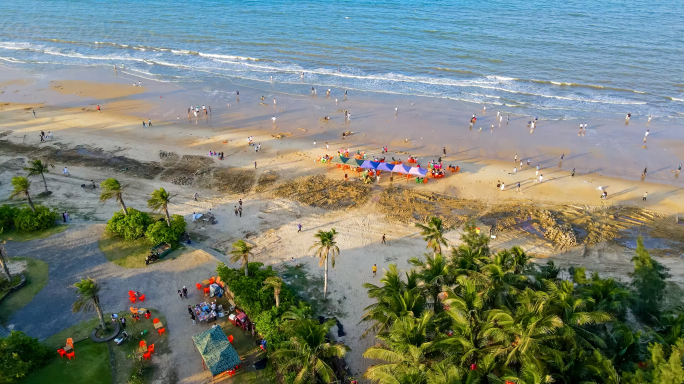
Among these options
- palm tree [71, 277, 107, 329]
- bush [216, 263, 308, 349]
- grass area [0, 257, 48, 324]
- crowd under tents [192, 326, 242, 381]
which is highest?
palm tree [71, 277, 107, 329]

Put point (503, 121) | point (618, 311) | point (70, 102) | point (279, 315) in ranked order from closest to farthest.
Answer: point (618, 311)
point (279, 315)
point (503, 121)
point (70, 102)

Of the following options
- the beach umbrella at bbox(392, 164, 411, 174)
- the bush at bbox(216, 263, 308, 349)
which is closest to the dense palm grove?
the bush at bbox(216, 263, 308, 349)

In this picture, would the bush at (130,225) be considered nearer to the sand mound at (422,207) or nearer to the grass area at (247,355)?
the grass area at (247,355)

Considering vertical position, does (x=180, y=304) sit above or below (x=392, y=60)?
below

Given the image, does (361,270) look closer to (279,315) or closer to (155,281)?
(279,315)

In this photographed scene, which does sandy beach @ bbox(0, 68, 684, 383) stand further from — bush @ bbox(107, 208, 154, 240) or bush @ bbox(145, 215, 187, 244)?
bush @ bbox(107, 208, 154, 240)

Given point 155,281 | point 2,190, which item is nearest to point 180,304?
point 155,281

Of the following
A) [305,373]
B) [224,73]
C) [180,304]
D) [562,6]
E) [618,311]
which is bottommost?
[180,304]
